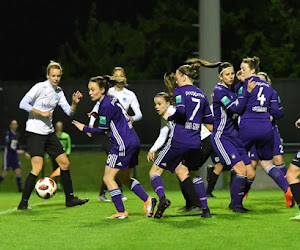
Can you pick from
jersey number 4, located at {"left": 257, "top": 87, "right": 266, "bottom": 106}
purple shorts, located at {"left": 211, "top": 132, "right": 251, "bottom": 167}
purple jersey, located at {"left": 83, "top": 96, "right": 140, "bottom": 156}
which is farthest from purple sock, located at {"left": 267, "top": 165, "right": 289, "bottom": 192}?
purple jersey, located at {"left": 83, "top": 96, "right": 140, "bottom": 156}

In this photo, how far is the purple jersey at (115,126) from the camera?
37.1ft

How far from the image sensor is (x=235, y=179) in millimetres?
12031

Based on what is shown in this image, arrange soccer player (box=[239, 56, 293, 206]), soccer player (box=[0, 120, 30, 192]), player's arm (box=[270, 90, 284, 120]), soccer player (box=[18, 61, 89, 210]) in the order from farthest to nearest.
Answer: soccer player (box=[0, 120, 30, 192])
soccer player (box=[18, 61, 89, 210])
player's arm (box=[270, 90, 284, 120])
soccer player (box=[239, 56, 293, 206])

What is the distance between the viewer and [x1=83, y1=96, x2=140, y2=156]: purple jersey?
11.3 m

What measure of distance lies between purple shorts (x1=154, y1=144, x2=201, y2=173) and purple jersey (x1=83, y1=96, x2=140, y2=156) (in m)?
0.35

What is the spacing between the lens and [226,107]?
38.3 ft

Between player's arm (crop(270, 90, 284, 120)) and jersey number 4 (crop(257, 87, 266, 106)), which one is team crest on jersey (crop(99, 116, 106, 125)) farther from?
player's arm (crop(270, 90, 284, 120))

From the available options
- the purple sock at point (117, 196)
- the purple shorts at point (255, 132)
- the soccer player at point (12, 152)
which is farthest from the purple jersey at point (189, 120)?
the soccer player at point (12, 152)

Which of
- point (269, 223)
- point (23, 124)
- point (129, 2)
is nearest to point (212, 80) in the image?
point (23, 124)

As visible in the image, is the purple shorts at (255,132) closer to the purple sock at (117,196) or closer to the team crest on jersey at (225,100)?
the team crest on jersey at (225,100)

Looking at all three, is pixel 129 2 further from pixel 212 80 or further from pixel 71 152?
pixel 212 80

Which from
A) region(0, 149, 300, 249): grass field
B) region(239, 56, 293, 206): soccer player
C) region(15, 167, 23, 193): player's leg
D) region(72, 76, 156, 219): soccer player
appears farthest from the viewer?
region(15, 167, 23, 193): player's leg

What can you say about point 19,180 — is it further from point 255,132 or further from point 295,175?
point 295,175

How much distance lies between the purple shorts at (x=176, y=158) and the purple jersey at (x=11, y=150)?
11368mm
